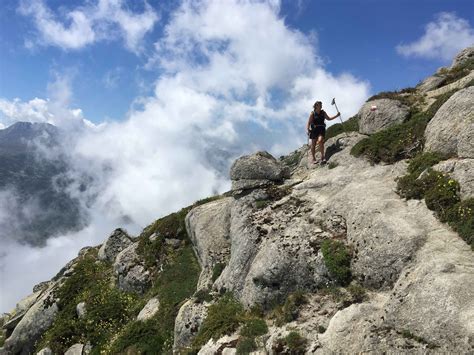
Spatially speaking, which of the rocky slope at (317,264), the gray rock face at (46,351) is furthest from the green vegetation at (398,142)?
the gray rock face at (46,351)

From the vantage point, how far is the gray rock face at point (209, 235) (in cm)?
2806

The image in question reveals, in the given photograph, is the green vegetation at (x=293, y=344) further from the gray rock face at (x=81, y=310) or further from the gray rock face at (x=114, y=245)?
the gray rock face at (x=114, y=245)

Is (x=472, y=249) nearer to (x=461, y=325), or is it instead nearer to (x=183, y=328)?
(x=461, y=325)

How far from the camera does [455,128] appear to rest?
2100 cm

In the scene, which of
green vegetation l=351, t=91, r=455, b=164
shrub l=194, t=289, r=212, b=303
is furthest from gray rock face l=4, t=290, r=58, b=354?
green vegetation l=351, t=91, r=455, b=164

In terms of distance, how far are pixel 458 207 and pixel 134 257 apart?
1060 inches

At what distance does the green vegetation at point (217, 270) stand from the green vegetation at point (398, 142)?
463 inches

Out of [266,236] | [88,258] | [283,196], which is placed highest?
[88,258]

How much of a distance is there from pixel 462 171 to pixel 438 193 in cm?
162

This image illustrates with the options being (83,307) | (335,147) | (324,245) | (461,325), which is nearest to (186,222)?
(83,307)

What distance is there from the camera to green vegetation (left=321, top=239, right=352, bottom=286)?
18.4m

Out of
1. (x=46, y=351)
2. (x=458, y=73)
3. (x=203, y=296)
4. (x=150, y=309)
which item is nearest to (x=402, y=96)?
(x=458, y=73)

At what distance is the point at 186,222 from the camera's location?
34719 millimetres

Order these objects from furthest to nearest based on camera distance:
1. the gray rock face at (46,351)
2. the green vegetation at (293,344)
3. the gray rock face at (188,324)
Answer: the gray rock face at (46,351), the gray rock face at (188,324), the green vegetation at (293,344)
